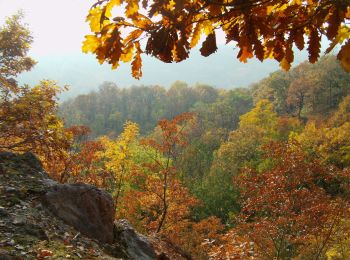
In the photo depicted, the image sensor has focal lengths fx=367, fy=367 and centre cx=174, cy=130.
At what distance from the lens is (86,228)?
6.16m

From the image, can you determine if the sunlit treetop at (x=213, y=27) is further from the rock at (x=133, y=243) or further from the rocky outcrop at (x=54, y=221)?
the rock at (x=133, y=243)

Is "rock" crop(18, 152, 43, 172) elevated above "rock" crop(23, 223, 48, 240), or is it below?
above

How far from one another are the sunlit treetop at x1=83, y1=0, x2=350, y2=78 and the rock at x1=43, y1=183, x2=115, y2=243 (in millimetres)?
4519

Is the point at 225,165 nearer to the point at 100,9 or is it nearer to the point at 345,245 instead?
the point at 345,245

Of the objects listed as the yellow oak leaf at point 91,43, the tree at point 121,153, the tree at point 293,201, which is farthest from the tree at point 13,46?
the yellow oak leaf at point 91,43

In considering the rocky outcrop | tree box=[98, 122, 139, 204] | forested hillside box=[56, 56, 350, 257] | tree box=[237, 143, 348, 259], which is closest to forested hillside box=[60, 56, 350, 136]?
forested hillside box=[56, 56, 350, 257]

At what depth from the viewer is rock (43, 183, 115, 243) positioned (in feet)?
19.7

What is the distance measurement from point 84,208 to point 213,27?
5098 mm

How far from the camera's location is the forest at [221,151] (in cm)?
194

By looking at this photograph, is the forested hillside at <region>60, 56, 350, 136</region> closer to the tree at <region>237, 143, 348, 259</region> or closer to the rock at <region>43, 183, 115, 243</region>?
the tree at <region>237, 143, 348, 259</region>

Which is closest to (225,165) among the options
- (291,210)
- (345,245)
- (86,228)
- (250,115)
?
(250,115)

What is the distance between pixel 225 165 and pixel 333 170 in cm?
2024

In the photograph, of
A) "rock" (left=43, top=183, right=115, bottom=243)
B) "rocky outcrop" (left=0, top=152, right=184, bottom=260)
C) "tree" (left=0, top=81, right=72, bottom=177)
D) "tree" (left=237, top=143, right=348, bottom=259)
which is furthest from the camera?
"tree" (left=237, top=143, right=348, bottom=259)

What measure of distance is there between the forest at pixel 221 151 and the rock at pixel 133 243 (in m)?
1.81
